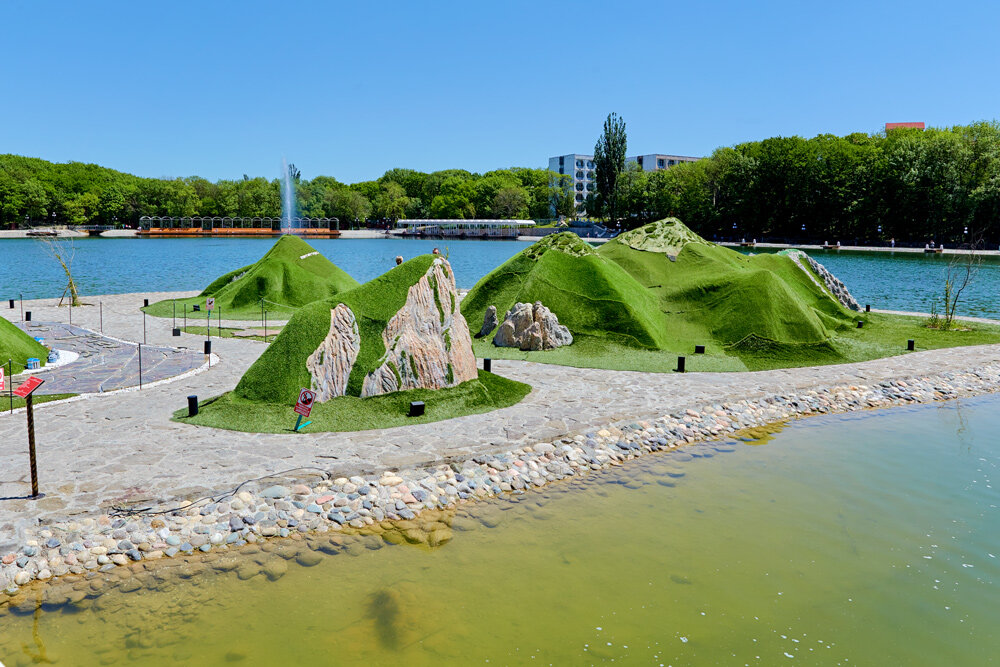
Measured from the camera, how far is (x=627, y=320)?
76.3ft

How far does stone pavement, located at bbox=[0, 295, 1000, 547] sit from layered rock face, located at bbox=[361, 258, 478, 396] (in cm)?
142

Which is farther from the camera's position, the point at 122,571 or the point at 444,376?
the point at 444,376

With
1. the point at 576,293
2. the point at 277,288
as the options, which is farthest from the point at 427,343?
the point at 277,288

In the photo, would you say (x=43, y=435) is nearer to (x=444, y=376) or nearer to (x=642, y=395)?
(x=444, y=376)

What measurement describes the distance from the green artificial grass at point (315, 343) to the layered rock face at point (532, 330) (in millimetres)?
7672

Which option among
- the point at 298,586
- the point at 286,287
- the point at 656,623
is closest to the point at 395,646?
the point at 298,586

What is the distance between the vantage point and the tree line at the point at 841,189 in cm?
8419

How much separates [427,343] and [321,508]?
5586 millimetres

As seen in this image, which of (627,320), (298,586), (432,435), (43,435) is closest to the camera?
(298,586)

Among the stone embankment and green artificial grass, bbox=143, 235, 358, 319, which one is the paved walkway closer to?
green artificial grass, bbox=143, 235, 358, 319

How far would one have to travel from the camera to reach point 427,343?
15125 millimetres

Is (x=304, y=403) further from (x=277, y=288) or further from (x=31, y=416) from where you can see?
(x=277, y=288)

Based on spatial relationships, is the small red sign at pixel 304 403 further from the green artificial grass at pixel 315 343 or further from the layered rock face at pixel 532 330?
the layered rock face at pixel 532 330

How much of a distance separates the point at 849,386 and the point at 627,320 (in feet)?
24.4
